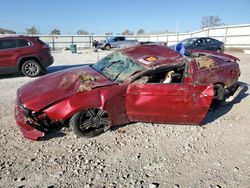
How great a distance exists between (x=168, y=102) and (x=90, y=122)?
1.39m

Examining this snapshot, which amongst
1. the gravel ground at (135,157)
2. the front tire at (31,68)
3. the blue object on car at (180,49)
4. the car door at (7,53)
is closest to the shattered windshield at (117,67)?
the gravel ground at (135,157)

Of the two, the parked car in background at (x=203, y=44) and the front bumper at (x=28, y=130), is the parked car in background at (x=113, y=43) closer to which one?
the parked car in background at (x=203, y=44)

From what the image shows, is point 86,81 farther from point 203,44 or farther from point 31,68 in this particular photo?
point 203,44

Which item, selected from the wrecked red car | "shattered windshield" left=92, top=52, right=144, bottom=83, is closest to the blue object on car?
the wrecked red car

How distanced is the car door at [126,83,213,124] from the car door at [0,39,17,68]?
6.92 metres

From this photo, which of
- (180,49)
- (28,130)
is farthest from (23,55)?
(28,130)

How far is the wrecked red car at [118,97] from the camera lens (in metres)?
4.06

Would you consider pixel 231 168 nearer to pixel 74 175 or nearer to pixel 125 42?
pixel 74 175

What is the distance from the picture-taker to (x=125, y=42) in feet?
93.8

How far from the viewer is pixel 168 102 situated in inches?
172

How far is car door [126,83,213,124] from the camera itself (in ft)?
14.2

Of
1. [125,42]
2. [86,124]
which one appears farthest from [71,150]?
[125,42]

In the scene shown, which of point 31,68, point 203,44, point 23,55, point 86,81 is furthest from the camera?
point 203,44

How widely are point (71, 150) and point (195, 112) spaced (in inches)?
88.0
